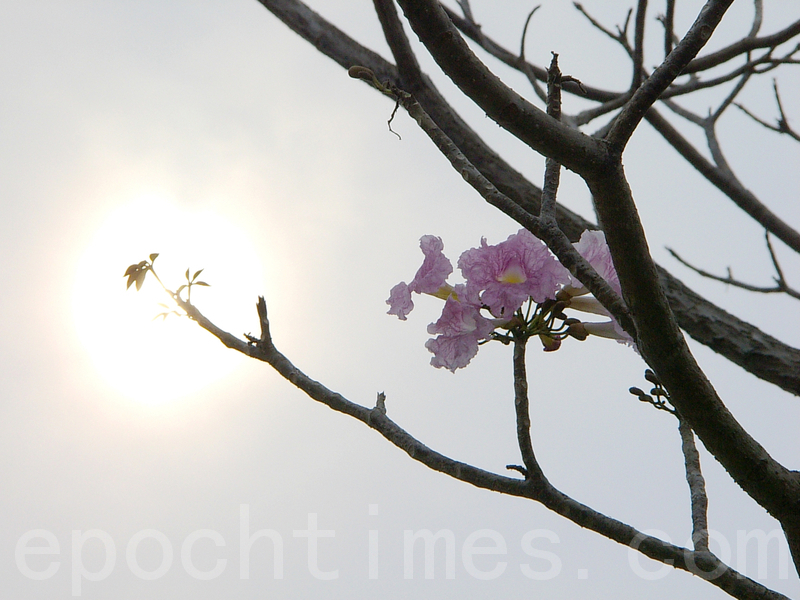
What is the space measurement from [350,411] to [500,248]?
0.51m

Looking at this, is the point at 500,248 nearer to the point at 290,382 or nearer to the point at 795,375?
the point at 290,382

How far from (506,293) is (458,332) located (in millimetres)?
148

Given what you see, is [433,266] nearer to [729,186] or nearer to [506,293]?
[506,293]

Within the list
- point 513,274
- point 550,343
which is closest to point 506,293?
point 513,274

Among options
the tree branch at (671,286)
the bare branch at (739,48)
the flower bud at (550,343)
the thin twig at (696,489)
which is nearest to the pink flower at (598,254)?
the flower bud at (550,343)

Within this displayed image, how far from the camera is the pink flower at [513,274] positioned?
147cm

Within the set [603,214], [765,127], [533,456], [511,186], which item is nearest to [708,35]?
[603,214]

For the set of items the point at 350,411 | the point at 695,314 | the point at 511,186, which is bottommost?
the point at 350,411

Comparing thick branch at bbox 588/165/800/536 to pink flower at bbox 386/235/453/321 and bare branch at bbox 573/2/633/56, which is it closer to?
pink flower at bbox 386/235/453/321

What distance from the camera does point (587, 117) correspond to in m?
3.35

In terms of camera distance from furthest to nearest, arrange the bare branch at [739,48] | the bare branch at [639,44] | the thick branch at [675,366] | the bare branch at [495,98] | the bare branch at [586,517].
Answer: the bare branch at [739,48]
the bare branch at [639,44]
the bare branch at [586,517]
the thick branch at [675,366]
the bare branch at [495,98]

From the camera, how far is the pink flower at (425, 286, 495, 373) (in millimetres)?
1514

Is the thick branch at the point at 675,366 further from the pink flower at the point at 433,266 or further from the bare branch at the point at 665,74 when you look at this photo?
the pink flower at the point at 433,266

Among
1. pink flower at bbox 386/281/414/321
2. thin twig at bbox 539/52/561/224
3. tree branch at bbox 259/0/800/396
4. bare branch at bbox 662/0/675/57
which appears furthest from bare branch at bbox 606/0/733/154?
bare branch at bbox 662/0/675/57
